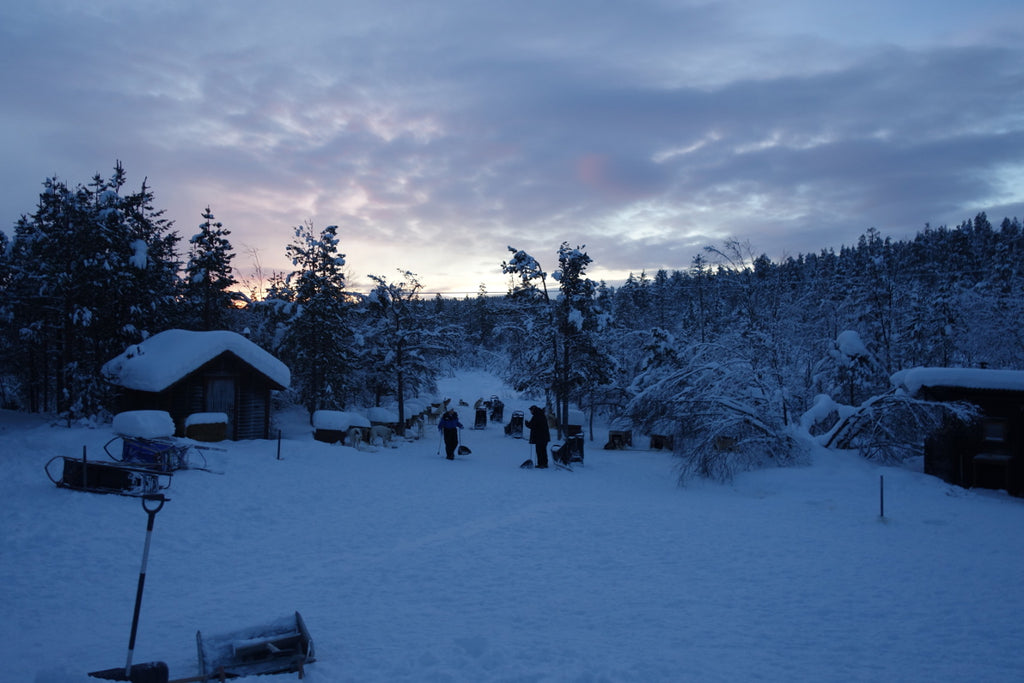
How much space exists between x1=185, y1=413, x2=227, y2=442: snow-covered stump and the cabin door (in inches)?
81.0

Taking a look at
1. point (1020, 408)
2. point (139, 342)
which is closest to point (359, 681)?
point (1020, 408)

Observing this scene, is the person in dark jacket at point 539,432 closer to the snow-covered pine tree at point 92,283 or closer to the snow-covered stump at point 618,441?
the snow-covered stump at point 618,441

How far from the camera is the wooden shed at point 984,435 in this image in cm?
1391

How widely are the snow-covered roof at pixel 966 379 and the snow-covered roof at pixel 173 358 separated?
68.4 ft

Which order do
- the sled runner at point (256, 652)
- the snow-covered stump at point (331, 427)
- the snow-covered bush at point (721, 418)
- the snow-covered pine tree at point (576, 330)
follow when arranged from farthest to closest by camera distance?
the snow-covered pine tree at point (576, 330), the snow-covered stump at point (331, 427), the snow-covered bush at point (721, 418), the sled runner at point (256, 652)

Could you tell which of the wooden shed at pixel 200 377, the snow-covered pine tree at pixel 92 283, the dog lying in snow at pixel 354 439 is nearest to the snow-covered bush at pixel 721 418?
the dog lying in snow at pixel 354 439

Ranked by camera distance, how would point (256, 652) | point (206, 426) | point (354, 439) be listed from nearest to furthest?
point (256, 652) < point (206, 426) < point (354, 439)

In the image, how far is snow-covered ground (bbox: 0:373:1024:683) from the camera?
567 cm

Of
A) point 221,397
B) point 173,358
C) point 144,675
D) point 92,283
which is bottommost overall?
point 144,675

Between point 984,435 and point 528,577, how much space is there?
42.2 feet

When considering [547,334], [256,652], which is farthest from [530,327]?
[256,652]

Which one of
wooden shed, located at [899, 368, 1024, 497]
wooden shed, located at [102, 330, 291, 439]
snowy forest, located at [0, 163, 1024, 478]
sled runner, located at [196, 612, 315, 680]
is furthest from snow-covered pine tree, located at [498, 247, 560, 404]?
sled runner, located at [196, 612, 315, 680]

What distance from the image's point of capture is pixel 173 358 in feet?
65.9

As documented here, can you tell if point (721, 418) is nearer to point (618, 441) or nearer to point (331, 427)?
point (618, 441)
